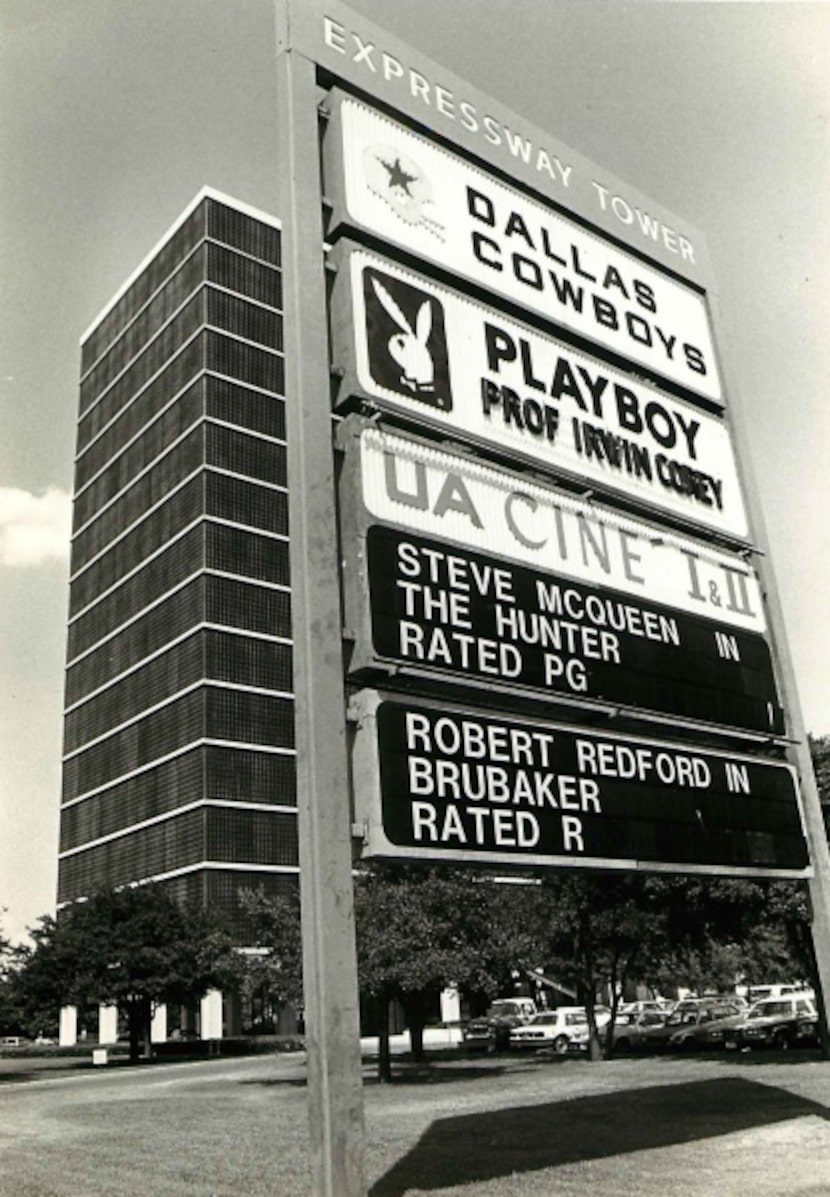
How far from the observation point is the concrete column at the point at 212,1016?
77500 mm

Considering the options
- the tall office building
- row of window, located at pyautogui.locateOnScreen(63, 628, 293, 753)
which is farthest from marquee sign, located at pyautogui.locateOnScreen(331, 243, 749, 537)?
row of window, located at pyautogui.locateOnScreen(63, 628, 293, 753)

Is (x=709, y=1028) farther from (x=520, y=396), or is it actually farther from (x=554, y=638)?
(x=520, y=396)

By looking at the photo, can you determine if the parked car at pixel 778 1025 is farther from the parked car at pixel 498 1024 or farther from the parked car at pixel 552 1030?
the parked car at pixel 498 1024

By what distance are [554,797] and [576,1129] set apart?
773 centimetres

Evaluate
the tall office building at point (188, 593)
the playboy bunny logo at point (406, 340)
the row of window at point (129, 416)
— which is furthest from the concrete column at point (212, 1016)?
the playboy bunny logo at point (406, 340)

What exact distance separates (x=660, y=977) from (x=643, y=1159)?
202 ft

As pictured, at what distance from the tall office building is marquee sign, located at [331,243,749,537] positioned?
66487 millimetres

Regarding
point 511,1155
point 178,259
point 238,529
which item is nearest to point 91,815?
point 238,529

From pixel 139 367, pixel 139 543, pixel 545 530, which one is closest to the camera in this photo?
pixel 545 530

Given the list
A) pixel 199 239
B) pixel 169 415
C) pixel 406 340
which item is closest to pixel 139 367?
pixel 169 415

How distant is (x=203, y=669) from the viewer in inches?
3324

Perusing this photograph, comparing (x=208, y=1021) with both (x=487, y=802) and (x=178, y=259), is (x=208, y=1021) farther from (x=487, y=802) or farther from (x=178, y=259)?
(x=487, y=802)

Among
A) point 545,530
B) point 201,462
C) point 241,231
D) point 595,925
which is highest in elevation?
point 241,231

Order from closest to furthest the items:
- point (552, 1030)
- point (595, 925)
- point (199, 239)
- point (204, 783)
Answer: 1. point (595, 925)
2. point (552, 1030)
3. point (204, 783)
4. point (199, 239)
